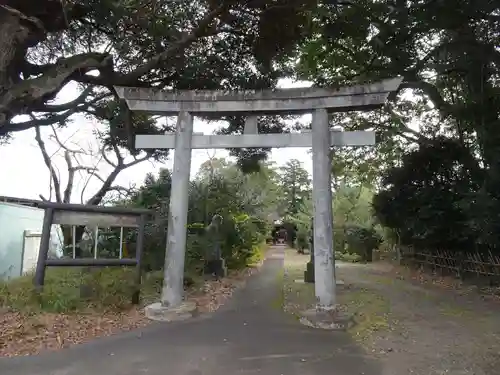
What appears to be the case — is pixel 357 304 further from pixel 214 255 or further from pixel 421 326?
pixel 214 255

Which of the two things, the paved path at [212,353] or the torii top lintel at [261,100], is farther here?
the torii top lintel at [261,100]

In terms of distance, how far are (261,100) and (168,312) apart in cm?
392

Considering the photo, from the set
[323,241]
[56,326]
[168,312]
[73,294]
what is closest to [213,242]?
[168,312]

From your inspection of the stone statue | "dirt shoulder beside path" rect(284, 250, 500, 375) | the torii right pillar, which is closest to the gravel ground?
"dirt shoulder beside path" rect(284, 250, 500, 375)

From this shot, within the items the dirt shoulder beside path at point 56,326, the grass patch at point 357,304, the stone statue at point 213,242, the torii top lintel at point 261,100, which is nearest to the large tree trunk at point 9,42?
the torii top lintel at point 261,100

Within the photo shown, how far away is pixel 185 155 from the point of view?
298 inches

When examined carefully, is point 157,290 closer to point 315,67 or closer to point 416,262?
point 315,67

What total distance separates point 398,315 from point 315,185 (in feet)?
9.18

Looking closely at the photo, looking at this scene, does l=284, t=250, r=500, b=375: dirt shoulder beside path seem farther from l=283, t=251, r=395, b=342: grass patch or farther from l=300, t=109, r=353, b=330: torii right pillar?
l=300, t=109, r=353, b=330: torii right pillar

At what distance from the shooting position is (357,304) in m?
8.59

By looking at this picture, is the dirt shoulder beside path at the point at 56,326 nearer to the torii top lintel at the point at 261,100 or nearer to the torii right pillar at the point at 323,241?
the torii right pillar at the point at 323,241

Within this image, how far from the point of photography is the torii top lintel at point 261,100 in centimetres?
704

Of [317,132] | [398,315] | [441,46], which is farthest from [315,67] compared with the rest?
[398,315]

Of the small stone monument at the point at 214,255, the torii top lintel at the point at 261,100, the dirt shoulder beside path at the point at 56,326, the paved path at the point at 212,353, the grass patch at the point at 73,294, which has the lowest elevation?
the paved path at the point at 212,353
